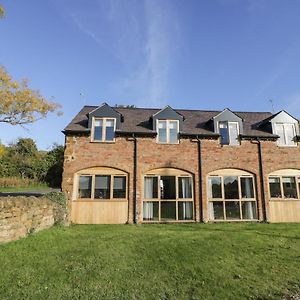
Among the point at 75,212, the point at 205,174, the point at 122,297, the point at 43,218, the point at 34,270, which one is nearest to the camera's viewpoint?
the point at 122,297

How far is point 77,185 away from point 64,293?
34.3 ft

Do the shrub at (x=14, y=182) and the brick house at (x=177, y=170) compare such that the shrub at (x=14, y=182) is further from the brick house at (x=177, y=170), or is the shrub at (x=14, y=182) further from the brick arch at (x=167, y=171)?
the brick arch at (x=167, y=171)

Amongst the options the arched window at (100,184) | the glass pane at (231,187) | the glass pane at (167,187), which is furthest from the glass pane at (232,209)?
the arched window at (100,184)

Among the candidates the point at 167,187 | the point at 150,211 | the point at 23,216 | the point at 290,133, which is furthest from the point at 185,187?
the point at 23,216

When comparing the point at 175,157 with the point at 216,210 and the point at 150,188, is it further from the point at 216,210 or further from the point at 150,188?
the point at 216,210

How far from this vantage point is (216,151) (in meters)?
17.5

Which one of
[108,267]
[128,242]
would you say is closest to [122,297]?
[108,267]

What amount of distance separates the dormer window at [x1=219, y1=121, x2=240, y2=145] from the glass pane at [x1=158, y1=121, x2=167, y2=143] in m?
3.78

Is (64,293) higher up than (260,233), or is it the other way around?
(260,233)

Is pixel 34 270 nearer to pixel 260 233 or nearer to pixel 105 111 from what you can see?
pixel 260 233

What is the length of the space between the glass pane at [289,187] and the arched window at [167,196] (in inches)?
248

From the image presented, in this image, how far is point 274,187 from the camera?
1756cm

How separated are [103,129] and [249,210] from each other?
10802 millimetres

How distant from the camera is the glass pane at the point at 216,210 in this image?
16.8 metres
